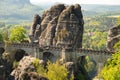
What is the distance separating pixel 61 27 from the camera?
137250mm

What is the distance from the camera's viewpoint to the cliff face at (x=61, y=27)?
134250mm

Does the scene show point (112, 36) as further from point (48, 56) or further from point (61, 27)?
point (48, 56)

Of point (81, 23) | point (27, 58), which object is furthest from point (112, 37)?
point (27, 58)

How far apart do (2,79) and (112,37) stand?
4547 centimetres

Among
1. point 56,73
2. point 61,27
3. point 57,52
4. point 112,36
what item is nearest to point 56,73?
point 56,73

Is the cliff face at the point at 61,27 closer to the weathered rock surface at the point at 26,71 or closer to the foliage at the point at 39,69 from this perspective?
the weathered rock surface at the point at 26,71

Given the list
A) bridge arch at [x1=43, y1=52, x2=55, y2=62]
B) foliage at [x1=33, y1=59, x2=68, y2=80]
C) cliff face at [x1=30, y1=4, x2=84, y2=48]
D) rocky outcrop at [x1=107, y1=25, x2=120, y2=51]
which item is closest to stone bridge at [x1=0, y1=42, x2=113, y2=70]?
bridge arch at [x1=43, y1=52, x2=55, y2=62]

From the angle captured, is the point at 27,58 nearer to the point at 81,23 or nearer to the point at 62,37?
the point at 62,37

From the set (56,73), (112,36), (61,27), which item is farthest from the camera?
(61,27)

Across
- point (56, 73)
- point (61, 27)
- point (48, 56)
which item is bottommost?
point (56, 73)

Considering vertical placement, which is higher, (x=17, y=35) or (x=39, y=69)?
(x=17, y=35)

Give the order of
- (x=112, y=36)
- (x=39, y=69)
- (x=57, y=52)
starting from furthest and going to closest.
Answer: (x=112, y=36)
(x=57, y=52)
(x=39, y=69)

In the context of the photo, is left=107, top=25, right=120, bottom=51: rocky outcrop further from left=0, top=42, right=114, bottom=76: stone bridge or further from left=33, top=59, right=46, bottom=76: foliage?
left=33, top=59, right=46, bottom=76: foliage

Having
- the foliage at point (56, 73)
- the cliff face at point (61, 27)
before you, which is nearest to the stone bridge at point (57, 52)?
the cliff face at point (61, 27)
